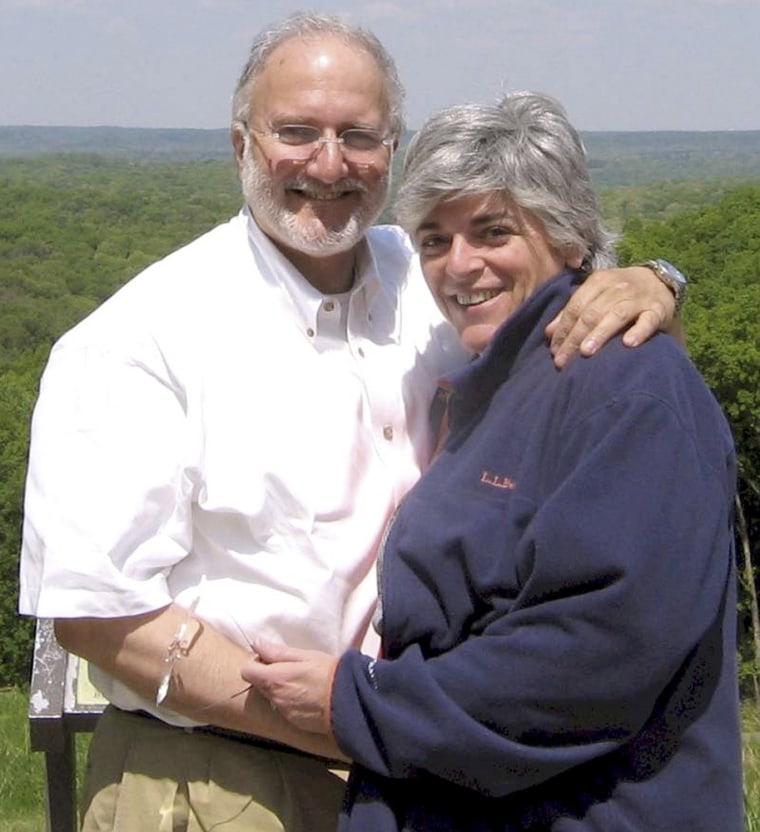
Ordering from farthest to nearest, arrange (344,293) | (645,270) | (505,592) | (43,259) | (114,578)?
(43,259) → (344,293) → (645,270) → (114,578) → (505,592)

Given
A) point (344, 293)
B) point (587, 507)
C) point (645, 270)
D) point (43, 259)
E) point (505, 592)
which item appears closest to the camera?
point (587, 507)

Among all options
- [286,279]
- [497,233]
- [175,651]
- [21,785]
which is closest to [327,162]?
[286,279]

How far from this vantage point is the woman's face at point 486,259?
2463 mm

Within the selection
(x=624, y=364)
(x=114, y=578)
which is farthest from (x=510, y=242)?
(x=114, y=578)

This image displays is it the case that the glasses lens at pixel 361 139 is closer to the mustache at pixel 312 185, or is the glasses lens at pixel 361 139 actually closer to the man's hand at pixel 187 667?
the mustache at pixel 312 185

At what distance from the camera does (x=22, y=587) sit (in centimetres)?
250

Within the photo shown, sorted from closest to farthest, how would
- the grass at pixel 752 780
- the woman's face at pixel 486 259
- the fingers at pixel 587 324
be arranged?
the fingers at pixel 587 324 → the woman's face at pixel 486 259 → the grass at pixel 752 780

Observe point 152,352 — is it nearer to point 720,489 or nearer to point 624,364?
point 624,364

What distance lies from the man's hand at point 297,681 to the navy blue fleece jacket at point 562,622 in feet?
0.15

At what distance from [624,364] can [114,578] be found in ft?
2.97

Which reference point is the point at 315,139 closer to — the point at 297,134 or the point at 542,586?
the point at 297,134

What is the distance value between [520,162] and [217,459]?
0.72 m

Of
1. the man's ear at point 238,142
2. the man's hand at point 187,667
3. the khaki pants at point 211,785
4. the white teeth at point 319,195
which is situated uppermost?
the man's ear at point 238,142

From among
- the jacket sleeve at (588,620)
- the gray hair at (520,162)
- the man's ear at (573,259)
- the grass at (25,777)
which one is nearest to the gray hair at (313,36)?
the gray hair at (520,162)
